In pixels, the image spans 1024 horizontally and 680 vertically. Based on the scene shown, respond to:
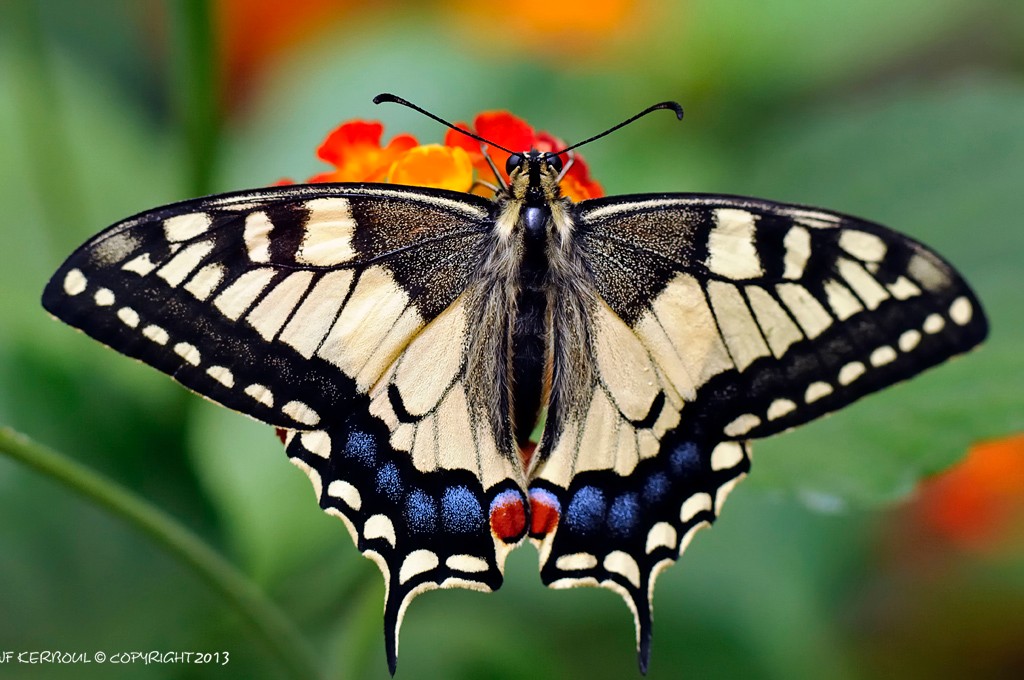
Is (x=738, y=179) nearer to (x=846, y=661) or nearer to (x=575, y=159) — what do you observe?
(x=575, y=159)

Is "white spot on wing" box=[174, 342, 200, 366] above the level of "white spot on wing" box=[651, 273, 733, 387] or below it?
below

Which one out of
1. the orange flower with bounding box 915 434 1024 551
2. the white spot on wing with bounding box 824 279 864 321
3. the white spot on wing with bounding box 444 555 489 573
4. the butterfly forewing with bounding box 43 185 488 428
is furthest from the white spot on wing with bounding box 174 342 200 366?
the orange flower with bounding box 915 434 1024 551

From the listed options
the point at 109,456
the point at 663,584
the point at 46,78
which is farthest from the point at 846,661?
the point at 46,78

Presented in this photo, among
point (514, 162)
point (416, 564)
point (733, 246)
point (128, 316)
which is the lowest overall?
point (416, 564)

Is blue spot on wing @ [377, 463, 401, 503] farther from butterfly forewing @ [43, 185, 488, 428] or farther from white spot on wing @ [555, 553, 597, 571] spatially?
white spot on wing @ [555, 553, 597, 571]

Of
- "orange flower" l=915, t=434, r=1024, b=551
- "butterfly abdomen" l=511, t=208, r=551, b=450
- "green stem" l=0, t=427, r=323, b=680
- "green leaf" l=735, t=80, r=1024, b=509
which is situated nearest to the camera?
"green stem" l=0, t=427, r=323, b=680

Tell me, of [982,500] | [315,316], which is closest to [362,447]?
A: [315,316]

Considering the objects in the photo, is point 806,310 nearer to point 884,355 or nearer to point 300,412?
point 884,355
